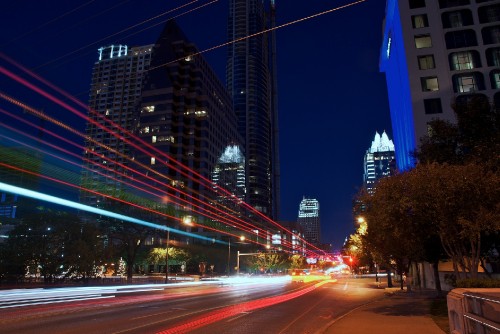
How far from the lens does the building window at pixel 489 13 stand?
2359 inches

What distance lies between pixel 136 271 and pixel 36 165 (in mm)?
35930

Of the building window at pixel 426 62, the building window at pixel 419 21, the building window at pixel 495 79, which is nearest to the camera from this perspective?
the building window at pixel 495 79

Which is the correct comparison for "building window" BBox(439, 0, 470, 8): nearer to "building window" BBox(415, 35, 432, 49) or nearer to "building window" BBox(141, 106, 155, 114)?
"building window" BBox(415, 35, 432, 49)

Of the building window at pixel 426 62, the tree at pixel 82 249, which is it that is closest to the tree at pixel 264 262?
the building window at pixel 426 62

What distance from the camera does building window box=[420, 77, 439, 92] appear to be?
5912 centimetres

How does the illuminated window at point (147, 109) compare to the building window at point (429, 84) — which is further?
the illuminated window at point (147, 109)

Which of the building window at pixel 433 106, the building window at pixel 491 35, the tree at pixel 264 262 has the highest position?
the building window at pixel 491 35

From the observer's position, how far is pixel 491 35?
5944cm

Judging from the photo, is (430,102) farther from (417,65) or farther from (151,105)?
(151,105)

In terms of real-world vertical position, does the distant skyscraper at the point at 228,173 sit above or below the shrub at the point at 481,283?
above

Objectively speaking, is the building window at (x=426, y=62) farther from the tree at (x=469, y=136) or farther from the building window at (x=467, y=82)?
the tree at (x=469, y=136)

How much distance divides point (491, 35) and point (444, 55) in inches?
275

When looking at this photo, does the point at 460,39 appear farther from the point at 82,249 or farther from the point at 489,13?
the point at 82,249

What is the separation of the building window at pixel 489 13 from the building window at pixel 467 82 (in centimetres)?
863
